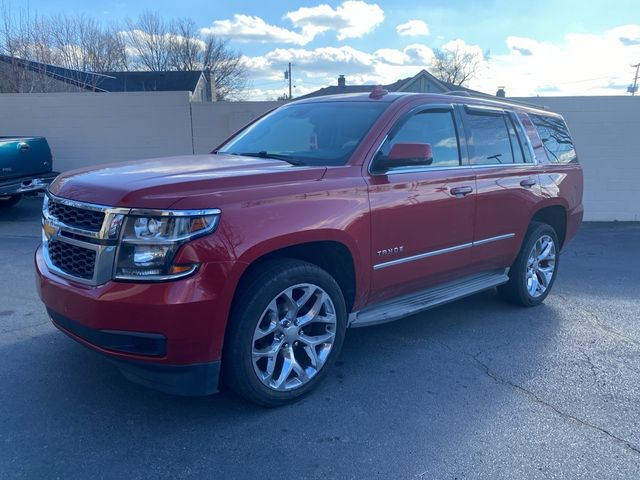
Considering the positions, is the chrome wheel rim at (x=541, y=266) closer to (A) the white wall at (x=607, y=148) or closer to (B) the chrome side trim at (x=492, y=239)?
(B) the chrome side trim at (x=492, y=239)

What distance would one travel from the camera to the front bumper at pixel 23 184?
948 centimetres

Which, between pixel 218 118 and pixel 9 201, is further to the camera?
pixel 218 118

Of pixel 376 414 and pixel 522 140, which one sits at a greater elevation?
pixel 522 140

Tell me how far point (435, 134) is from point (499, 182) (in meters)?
0.83

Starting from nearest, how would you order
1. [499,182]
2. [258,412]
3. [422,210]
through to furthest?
[258,412]
[422,210]
[499,182]

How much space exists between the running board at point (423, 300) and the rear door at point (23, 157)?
814 centimetres

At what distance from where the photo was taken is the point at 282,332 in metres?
3.42

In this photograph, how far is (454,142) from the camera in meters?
4.59

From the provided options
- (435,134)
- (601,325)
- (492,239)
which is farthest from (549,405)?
(435,134)

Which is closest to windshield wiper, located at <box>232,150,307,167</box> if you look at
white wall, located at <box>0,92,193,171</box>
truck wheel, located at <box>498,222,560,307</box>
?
truck wheel, located at <box>498,222,560,307</box>

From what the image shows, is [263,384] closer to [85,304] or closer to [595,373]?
[85,304]

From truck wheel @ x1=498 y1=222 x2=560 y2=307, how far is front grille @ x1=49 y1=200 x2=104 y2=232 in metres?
3.94

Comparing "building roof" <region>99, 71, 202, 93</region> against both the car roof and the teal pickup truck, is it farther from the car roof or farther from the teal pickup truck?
the car roof

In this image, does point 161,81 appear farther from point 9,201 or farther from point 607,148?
point 607,148
